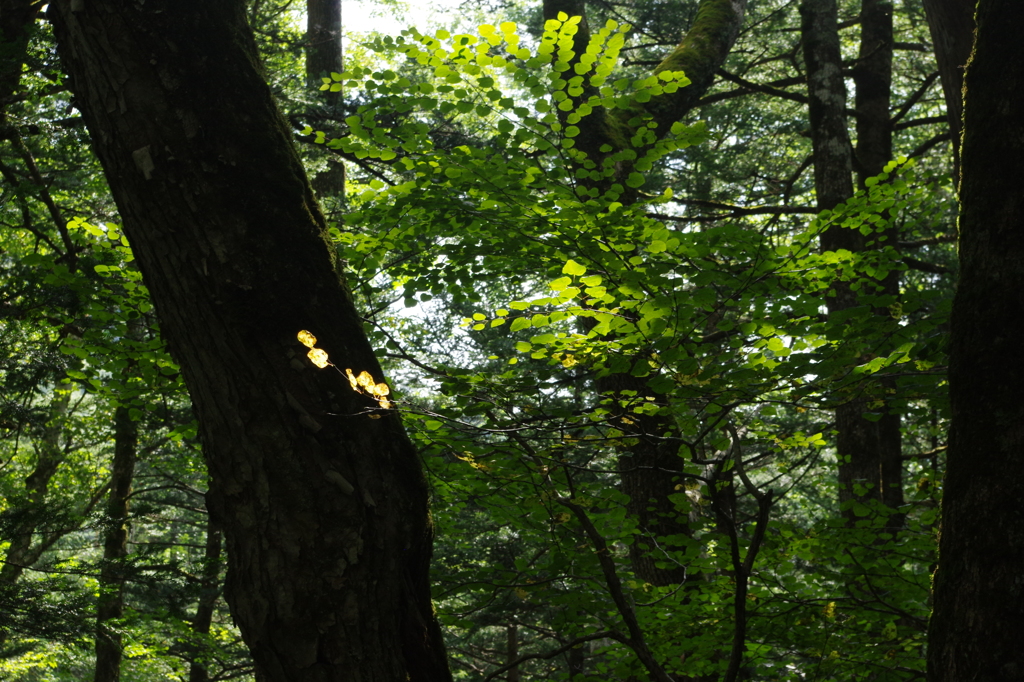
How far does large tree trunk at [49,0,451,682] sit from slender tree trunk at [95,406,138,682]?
4.69 m

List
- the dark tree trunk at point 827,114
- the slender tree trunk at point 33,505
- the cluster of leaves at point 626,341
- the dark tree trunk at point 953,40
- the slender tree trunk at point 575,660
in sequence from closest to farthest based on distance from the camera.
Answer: the cluster of leaves at point 626,341 < the dark tree trunk at point 953,40 < the slender tree trunk at point 575,660 < the slender tree trunk at point 33,505 < the dark tree trunk at point 827,114

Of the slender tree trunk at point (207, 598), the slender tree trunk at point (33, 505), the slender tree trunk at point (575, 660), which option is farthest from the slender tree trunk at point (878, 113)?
the slender tree trunk at point (33, 505)

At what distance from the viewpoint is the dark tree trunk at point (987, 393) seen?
4.90ft

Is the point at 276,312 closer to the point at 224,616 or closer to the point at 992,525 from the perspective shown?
the point at 992,525

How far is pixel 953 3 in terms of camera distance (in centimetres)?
346

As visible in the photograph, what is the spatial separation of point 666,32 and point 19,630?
866 cm

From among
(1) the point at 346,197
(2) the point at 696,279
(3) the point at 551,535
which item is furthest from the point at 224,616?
(2) the point at 696,279

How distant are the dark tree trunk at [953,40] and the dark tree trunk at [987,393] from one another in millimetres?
1810

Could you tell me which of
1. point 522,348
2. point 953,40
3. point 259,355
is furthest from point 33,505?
point 953,40

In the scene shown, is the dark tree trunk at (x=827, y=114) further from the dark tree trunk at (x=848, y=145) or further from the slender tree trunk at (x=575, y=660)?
the slender tree trunk at (x=575, y=660)

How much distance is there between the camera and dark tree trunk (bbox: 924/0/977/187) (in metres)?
3.44

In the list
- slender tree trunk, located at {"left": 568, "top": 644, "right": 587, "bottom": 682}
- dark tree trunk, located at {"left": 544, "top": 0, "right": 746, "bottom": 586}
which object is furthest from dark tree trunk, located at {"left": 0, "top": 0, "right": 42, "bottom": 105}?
slender tree trunk, located at {"left": 568, "top": 644, "right": 587, "bottom": 682}

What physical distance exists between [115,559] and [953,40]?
26.0 ft

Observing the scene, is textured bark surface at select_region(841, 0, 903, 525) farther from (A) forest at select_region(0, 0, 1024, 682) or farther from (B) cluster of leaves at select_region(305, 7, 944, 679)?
(B) cluster of leaves at select_region(305, 7, 944, 679)
